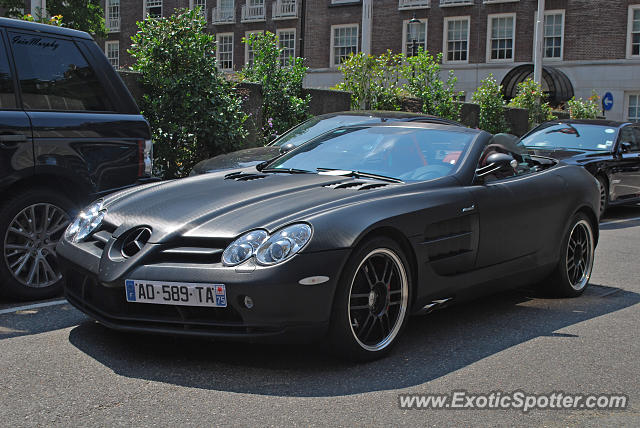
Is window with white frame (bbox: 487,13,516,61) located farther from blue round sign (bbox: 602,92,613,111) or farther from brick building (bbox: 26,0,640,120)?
blue round sign (bbox: 602,92,613,111)

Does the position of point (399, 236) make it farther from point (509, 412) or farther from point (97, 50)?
point (97, 50)

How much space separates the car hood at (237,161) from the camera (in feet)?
29.6

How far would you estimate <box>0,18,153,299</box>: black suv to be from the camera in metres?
5.80

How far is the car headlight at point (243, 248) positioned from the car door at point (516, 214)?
5.56ft

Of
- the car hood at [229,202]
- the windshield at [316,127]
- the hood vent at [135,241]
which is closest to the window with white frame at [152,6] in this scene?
the windshield at [316,127]

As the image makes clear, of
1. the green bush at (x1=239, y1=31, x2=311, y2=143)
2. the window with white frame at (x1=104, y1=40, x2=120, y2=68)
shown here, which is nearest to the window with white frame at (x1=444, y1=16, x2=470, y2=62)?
the window with white frame at (x1=104, y1=40, x2=120, y2=68)

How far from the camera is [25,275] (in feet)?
19.4

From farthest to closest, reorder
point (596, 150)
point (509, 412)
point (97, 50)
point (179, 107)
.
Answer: point (596, 150)
point (179, 107)
point (97, 50)
point (509, 412)

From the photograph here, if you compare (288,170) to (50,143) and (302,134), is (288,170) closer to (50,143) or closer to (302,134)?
→ (50,143)

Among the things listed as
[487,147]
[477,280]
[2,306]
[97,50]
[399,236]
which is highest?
[97,50]

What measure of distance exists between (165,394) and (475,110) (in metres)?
19.9

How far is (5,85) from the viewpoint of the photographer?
19.1 ft

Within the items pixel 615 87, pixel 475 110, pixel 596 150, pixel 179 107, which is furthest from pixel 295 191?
pixel 615 87

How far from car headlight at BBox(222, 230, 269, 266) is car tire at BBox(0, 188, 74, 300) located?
7.62 ft
